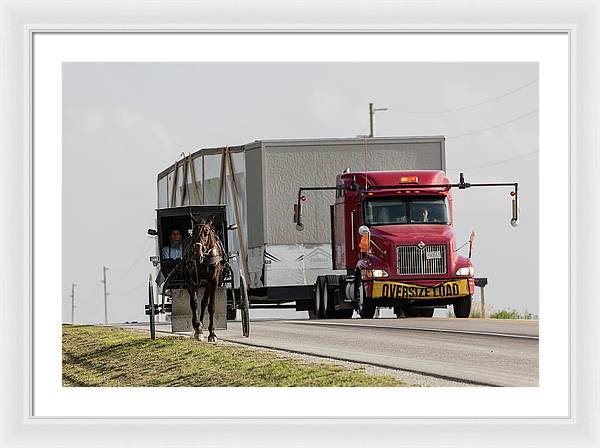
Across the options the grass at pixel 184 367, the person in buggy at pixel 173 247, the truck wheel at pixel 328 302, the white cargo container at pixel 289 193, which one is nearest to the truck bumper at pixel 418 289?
the truck wheel at pixel 328 302

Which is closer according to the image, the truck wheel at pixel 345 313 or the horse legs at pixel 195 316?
the horse legs at pixel 195 316

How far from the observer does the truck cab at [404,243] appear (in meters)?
31.7

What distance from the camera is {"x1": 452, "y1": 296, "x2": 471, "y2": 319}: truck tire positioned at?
32.7 metres

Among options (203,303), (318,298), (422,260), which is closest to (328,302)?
(318,298)

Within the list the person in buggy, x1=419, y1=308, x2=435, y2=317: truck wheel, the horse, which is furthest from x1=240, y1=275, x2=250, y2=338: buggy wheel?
x1=419, y1=308, x2=435, y2=317: truck wheel

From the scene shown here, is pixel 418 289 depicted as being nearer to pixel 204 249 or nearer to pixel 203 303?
pixel 203 303

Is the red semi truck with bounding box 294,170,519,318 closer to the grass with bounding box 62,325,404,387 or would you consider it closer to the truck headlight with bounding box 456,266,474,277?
the truck headlight with bounding box 456,266,474,277

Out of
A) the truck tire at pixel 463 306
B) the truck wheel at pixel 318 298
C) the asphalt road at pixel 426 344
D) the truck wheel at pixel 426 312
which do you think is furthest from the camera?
the truck wheel at pixel 426 312

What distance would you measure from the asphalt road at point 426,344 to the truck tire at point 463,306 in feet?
3.15

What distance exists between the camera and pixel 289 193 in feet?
111
